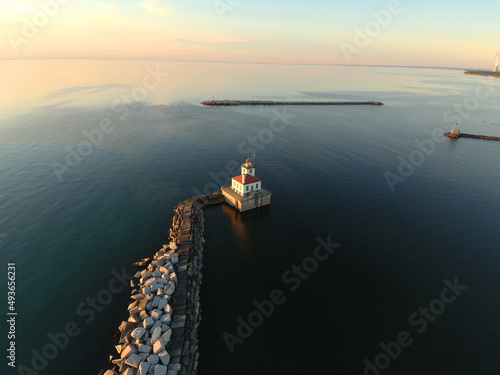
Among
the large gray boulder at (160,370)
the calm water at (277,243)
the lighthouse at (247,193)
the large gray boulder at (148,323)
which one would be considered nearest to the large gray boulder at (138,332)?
the large gray boulder at (148,323)

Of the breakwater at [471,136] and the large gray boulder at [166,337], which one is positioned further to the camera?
the breakwater at [471,136]

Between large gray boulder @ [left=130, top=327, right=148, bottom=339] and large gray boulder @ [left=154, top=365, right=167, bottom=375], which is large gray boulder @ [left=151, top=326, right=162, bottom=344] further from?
large gray boulder @ [left=154, top=365, right=167, bottom=375]

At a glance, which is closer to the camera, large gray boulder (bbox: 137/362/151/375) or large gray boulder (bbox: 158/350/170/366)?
large gray boulder (bbox: 137/362/151/375)

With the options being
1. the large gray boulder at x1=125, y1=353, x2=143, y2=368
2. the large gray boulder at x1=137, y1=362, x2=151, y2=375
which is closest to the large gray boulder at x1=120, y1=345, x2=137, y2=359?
the large gray boulder at x1=125, y1=353, x2=143, y2=368

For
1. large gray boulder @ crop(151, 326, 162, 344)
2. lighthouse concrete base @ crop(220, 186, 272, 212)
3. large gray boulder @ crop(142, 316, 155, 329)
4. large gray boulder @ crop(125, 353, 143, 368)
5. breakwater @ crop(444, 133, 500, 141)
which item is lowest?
large gray boulder @ crop(125, 353, 143, 368)

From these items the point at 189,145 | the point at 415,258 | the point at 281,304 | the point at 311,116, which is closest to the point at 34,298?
the point at 281,304

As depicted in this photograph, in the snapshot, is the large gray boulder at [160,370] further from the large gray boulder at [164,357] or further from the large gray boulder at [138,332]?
the large gray boulder at [138,332]

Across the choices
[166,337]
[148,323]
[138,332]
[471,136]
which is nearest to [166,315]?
[148,323]
